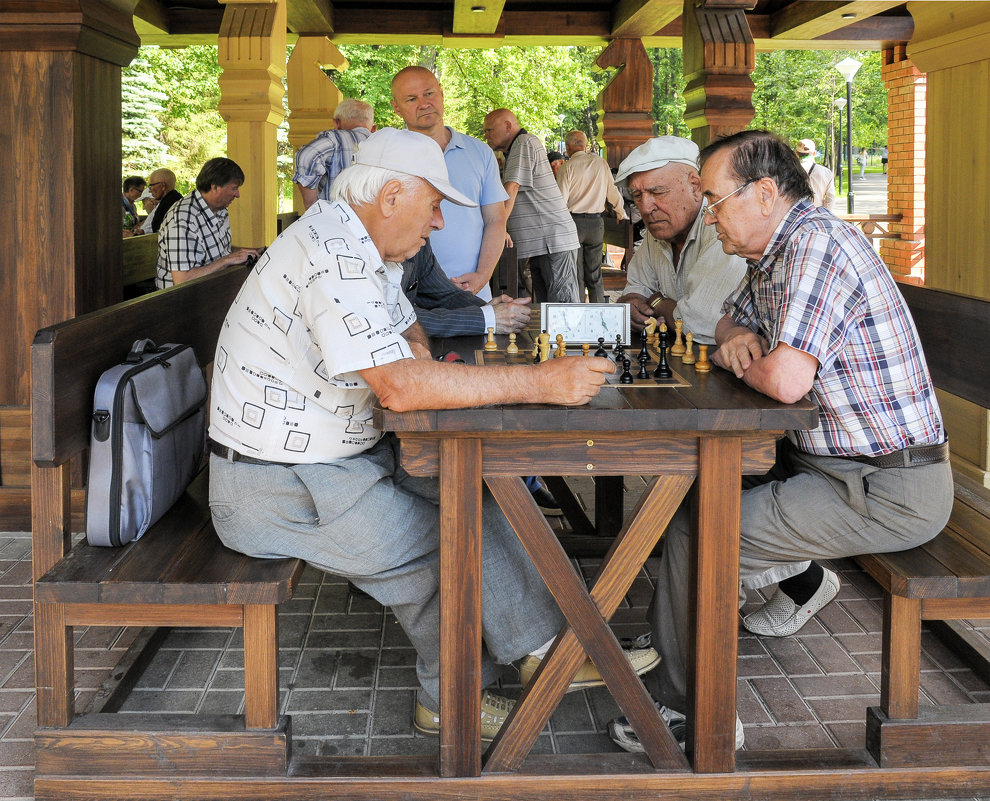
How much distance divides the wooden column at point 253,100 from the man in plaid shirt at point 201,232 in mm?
1274

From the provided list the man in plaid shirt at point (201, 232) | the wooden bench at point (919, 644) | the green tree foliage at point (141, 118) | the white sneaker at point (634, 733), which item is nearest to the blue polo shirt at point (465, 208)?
the man in plaid shirt at point (201, 232)

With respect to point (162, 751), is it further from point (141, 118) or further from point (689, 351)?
point (141, 118)

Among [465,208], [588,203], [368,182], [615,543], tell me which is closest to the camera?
[615,543]

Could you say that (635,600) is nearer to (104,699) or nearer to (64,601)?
(104,699)

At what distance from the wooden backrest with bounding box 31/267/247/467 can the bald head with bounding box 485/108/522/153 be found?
14.2ft

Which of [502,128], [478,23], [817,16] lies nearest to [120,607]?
[502,128]

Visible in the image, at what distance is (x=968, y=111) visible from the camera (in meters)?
4.65

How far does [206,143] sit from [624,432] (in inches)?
873

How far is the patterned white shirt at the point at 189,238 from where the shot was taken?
5500mm

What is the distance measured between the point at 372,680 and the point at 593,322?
121cm

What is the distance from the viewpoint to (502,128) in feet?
23.7

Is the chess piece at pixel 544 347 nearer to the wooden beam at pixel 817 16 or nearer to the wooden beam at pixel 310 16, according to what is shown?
the wooden beam at pixel 817 16

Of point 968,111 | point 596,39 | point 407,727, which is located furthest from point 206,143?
point 407,727

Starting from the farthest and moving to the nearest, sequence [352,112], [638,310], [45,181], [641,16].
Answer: [641,16]
[352,112]
[45,181]
[638,310]
